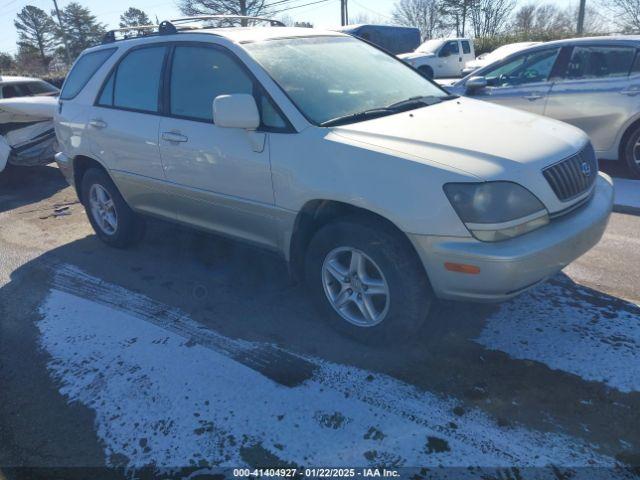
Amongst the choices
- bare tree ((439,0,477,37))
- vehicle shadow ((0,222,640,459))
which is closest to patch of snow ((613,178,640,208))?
vehicle shadow ((0,222,640,459))

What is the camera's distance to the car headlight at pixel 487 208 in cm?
253

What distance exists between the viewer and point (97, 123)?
454 cm

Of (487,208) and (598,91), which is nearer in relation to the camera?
(487,208)

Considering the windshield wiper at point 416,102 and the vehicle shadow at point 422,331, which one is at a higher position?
the windshield wiper at point 416,102

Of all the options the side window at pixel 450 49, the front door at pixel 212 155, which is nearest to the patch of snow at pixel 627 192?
the front door at pixel 212 155

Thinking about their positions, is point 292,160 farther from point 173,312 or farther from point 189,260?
point 189,260

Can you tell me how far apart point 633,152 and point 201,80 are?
5005 mm

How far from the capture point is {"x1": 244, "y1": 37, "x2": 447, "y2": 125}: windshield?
329cm

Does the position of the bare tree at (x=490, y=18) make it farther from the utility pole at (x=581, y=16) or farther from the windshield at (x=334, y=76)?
the windshield at (x=334, y=76)

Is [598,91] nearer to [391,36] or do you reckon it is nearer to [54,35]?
[391,36]

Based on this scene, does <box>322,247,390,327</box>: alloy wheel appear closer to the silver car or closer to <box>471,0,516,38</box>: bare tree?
the silver car

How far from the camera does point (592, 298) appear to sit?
348 centimetres

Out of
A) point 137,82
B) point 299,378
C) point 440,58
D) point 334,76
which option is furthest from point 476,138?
point 440,58

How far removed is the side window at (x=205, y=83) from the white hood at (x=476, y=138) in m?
0.60
